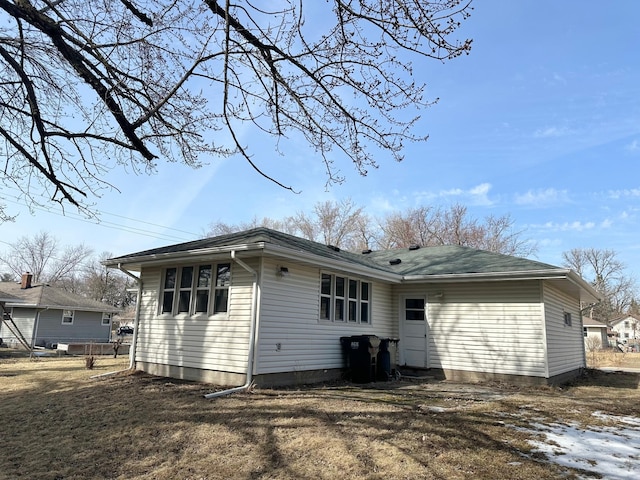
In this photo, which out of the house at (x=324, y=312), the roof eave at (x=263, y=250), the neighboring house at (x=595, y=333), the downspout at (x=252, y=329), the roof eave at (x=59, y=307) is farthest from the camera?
the neighboring house at (x=595, y=333)

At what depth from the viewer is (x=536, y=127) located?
1085cm

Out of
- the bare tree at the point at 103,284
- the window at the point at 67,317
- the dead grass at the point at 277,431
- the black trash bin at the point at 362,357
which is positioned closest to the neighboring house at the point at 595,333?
the dead grass at the point at 277,431

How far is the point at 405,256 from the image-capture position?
14.5 meters

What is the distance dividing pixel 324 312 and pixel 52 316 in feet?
71.2

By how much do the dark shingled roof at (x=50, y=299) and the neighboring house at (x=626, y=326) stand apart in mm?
59621

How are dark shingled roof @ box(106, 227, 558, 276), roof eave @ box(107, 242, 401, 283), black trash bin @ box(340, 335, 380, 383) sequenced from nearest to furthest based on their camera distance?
1. roof eave @ box(107, 242, 401, 283)
2. dark shingled roof @ box(106, 227, 558, 276)
3. black trash bin @ box(340, 335, 380, 383)

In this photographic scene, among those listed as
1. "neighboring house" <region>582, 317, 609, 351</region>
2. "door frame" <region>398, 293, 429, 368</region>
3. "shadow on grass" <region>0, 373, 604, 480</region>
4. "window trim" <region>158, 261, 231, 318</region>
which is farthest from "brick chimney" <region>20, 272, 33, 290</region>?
"neighboring house" <region>582, 317, 609, 351</region>

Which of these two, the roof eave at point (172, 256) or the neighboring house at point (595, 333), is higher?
the roof eave at point (172, 256)

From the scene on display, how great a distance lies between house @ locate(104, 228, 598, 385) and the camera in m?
8.47

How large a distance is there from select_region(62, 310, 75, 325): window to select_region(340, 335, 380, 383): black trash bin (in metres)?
22.0

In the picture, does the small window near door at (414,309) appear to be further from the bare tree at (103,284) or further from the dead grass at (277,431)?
the bare tree at (103,284)

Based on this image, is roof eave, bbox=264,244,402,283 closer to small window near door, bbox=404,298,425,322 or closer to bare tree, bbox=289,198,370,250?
small window near door, bbox=404,298,425,322

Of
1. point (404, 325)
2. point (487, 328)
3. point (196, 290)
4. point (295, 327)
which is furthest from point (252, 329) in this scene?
point (487, 328)

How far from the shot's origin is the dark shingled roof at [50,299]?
23781 millimetres
